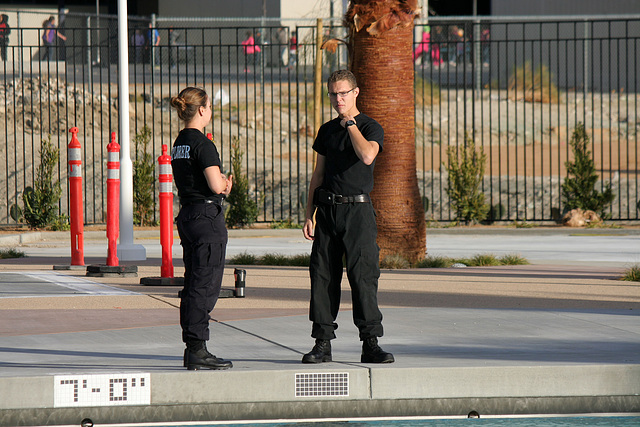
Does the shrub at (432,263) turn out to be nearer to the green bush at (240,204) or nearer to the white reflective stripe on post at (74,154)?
the white reflective stripe on post at (74,154)

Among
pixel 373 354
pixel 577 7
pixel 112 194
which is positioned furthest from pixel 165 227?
pixel 577 7

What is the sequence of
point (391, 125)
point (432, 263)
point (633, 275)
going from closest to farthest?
point (633, 275), point (391, 125), point (432, 263)

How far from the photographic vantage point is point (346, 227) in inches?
229

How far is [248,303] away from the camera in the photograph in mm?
8555

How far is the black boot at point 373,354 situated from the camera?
5680 mm

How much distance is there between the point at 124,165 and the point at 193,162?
253 inches

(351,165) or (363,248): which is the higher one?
(351,165)

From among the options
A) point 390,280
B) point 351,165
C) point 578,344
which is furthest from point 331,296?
point 390,280

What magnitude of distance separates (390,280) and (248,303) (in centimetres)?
219

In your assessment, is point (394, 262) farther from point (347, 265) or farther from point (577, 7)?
point (577, 7)

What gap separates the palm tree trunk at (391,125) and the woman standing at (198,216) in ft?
19.1

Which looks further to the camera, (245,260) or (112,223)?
(245,260)

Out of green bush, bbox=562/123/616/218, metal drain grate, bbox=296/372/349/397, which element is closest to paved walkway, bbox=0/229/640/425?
metal drain grate, bbox=296/372/349/397

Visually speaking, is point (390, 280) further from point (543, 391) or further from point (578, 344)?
point (543, 391)
